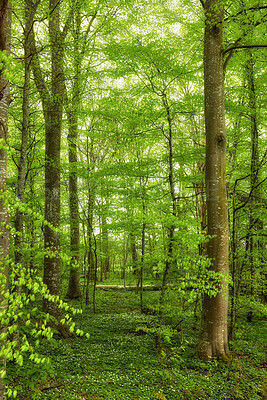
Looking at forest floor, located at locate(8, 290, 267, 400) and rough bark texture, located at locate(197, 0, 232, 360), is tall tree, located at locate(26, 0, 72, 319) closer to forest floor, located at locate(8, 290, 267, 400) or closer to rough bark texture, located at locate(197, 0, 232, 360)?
forest floor, located at locate(8, 290, 267, 400)

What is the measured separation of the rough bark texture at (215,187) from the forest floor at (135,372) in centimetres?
51

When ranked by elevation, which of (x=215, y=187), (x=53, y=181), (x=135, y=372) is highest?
(x=53, y=181)

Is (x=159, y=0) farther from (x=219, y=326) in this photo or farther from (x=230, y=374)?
(x=230, y=374)

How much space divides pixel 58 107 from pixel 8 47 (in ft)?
14.3

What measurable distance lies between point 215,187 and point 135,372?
13.7ft

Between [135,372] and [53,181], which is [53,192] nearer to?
[53,181]

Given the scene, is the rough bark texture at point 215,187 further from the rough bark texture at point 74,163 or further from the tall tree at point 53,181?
the tall tree at point 53,181

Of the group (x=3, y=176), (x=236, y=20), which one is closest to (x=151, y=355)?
(x=3, y=176)

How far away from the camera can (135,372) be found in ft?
17.4

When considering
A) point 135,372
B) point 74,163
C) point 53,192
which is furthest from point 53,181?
point 135,372

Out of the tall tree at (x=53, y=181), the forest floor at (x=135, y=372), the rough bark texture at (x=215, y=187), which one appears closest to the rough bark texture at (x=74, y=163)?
the tall tree at (x=53, y=181)

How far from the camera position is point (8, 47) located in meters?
3.10

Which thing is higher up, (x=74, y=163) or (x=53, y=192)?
(x=74, y=163)

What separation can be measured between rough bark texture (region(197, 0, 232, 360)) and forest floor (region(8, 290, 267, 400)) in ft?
1.68
